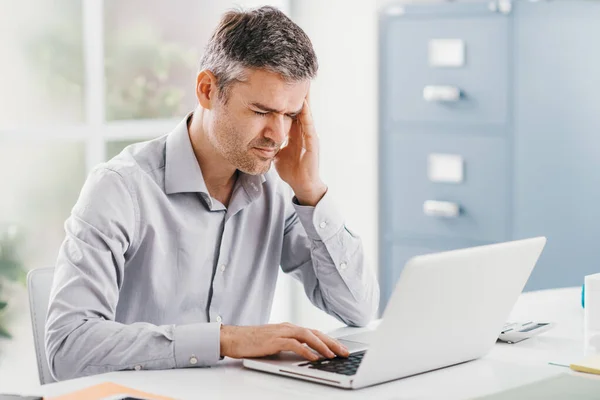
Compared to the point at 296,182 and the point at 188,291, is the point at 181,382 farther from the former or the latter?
the point at 296,182

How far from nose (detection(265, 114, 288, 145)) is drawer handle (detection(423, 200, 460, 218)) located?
166 centimetres

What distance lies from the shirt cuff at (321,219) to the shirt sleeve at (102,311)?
0.34 m

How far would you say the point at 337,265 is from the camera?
6.41 feet

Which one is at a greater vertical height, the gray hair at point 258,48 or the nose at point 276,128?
the gray hair at point 258,48

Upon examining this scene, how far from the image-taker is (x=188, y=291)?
1.92 metres

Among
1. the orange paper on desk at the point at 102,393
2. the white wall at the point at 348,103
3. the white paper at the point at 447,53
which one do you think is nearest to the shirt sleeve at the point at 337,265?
the orange paper on desk at the point at 102,393

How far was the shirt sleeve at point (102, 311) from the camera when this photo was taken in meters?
1.59

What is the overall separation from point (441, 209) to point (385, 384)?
2048mm

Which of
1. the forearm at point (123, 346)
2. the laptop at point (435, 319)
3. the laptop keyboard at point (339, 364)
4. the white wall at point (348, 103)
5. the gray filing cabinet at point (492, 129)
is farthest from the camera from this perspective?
the white wall at point (348, 103)

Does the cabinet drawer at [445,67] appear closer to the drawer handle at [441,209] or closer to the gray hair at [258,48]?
the drawer handle at [441,209]

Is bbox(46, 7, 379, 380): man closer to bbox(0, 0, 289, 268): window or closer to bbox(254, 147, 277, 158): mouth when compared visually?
bbox(254, 147, 277, 158): mouth

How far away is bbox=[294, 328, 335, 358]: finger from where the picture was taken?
1.57 meters

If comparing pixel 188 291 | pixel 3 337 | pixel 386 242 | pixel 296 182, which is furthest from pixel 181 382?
pixel 386 242

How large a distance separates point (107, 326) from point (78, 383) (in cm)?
18
